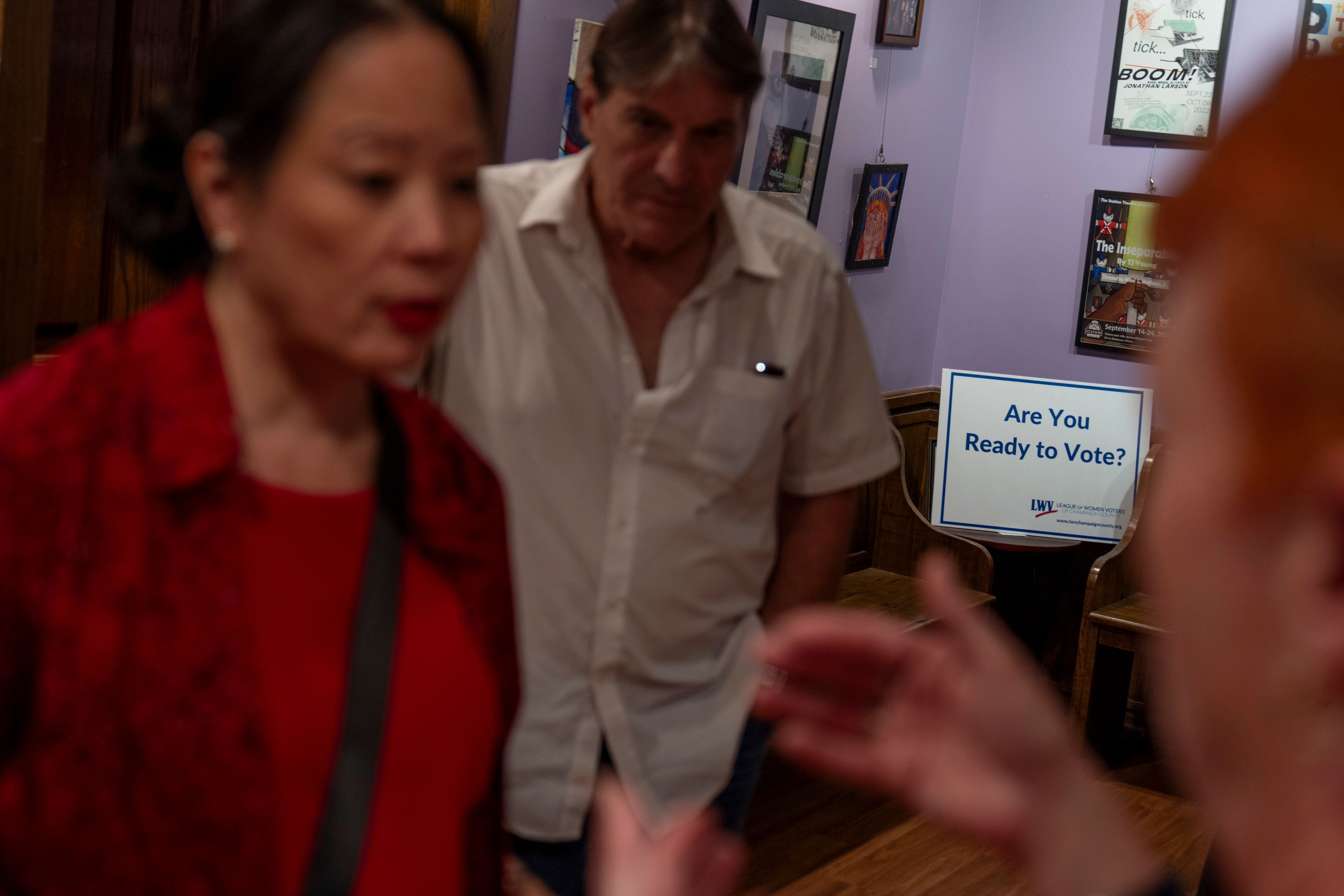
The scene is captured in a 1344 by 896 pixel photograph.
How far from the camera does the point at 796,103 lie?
4.81 m

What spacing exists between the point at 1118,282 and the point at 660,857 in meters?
5.39

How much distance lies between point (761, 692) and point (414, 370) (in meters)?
1.27

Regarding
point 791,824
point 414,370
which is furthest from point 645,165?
point 791,824

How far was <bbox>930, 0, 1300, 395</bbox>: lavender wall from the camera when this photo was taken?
5.79 meters

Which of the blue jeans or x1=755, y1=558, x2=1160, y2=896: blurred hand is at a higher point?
x1=755, y1=558, x2=1160, y2=896: blurred hand

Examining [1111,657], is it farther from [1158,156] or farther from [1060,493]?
[1158,156]

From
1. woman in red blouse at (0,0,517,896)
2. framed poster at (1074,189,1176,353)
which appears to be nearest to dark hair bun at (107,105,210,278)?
woman in red blouse at (0,0,517,896)

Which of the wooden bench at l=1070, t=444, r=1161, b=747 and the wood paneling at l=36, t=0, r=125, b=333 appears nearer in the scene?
the wood paneling at l=36, t=0, r=125, b=333

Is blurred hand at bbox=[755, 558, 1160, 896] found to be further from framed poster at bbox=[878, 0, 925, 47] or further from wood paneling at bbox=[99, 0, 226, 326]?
framed poster at bbox=[878, 0, 925, 47]

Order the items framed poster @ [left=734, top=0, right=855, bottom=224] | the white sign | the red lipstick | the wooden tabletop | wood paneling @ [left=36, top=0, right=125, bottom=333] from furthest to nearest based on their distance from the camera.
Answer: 1. the white sign
2. the wooden tabletop
3. framed poster @ [left=734, top=0, right=855, bottom=224]
4. wood paneling @ [left=36, top=0, right=125, bottom=333]
5. the red lipstick

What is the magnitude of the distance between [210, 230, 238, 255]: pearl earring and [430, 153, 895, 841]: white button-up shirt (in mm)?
982

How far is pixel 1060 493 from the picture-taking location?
5.48 m

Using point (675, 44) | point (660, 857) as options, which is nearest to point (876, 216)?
point (675, 44)

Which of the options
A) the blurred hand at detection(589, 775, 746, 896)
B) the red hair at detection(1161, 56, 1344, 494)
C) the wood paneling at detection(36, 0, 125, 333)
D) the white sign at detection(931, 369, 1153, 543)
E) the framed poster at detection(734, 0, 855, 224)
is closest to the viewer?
the red hair at detection(1161, 56, 1344, 494)
